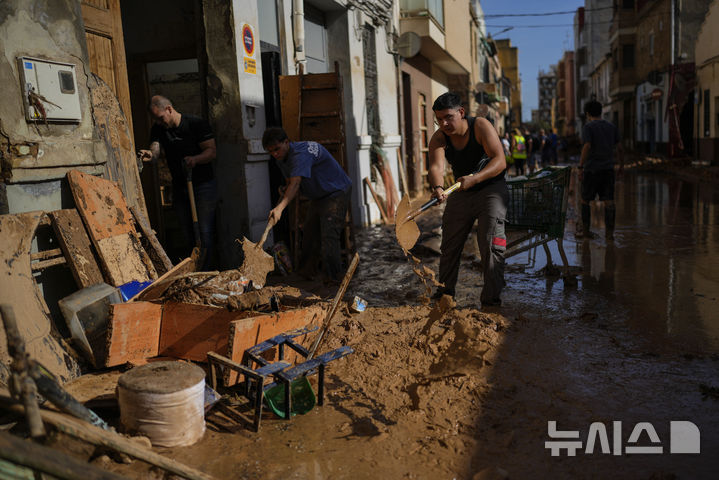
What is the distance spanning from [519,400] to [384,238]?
634 centimetres

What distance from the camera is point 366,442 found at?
3.07 meters

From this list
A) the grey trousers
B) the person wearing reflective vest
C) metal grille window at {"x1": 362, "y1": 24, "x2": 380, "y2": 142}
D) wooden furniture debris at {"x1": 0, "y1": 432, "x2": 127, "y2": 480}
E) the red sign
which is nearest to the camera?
wooden furniture debris at {"x1": 0, "y1": 432, "x2": 127, "y2": 480}

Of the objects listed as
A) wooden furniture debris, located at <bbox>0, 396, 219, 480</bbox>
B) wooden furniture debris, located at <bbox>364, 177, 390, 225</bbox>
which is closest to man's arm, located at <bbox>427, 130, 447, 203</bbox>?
wooden furniture debris, located at <bbox>0, 396, 219, 480</bbox>

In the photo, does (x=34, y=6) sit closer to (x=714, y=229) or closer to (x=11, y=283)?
(x=11, y=283)

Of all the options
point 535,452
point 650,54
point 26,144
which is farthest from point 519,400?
point 650,54

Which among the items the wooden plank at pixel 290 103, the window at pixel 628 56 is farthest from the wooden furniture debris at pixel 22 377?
the window at pixel 628 56

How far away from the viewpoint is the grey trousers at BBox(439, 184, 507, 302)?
494cm

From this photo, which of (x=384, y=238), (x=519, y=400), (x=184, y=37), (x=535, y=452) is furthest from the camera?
(x=384, y=238)

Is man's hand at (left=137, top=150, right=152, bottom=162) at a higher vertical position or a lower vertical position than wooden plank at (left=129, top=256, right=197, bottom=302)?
higher

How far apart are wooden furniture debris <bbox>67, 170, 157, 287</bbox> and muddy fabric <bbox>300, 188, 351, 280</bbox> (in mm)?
2021

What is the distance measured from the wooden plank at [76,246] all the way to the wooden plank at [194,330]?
0.70 metres

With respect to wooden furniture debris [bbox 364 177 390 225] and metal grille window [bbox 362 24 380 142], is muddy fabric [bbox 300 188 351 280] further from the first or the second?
metal grille window [bbox 362 24 380 142]

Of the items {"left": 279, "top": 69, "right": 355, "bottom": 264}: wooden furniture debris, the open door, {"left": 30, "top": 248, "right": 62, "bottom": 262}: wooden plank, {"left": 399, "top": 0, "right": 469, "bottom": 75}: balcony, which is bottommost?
{"left": 30, "top": 248, "right": 62, "bottom": 262}: wooden plank

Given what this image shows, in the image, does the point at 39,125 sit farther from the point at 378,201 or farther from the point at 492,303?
the point at 378,201
